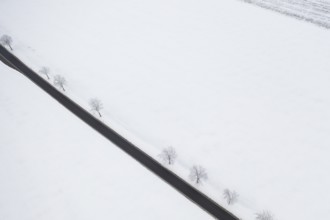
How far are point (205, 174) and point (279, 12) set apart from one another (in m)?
48.7

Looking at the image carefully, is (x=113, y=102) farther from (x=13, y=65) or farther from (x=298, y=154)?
(x=298, y=154)

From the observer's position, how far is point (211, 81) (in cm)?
5147

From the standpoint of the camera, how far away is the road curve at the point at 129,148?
34.7 m

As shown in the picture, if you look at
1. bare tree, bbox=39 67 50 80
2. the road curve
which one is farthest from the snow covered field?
bare tree, bbox=39 67 50 80

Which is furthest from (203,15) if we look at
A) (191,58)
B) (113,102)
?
(113,102)

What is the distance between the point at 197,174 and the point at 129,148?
11825 mm

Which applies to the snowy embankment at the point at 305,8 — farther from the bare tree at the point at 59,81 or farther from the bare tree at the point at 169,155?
the bare tree at the point at 59,81

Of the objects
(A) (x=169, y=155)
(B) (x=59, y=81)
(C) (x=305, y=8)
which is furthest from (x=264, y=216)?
(C) (x=305, y=8)

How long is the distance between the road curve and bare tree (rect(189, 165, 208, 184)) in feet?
3.89

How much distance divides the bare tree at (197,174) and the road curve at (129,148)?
1.18 meters

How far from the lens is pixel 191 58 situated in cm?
5631

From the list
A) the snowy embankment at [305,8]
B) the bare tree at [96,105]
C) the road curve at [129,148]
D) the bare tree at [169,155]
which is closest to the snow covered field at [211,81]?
the road curve at [129,148]

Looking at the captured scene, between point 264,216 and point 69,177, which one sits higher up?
point 264,216

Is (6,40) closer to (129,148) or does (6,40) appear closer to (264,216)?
(129,148)
